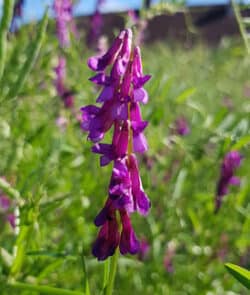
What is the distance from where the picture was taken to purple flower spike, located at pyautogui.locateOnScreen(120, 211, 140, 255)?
0.82 metres

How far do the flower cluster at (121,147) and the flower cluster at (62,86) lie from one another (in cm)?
112

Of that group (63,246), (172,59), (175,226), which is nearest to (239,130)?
(63,246)

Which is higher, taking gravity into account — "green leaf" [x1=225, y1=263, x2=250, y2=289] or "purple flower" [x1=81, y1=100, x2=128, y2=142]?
"purple flower" [x1=81, y1=100, x2=128, y2=142]

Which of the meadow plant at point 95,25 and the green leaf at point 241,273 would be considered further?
the meadow plant at point 95,25

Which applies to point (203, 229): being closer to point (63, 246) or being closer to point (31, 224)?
point (63, 246)

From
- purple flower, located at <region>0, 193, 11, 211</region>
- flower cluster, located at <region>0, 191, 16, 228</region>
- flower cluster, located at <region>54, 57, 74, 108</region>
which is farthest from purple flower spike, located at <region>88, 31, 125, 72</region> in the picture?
flower cluster, located at <region>54, 57, 74, 108</region>

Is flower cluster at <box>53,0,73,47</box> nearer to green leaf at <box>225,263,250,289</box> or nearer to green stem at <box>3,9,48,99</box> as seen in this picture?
green stem at <box>3,9,48,99</box>

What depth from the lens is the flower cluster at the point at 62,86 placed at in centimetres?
196

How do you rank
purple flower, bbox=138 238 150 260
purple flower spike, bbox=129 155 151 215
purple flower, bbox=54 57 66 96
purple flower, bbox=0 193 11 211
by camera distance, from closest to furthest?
1. purple flower spike, bbox=129 155 151 215
2. purple flower, bbox=0 193 11 211
3. purple flower, bbox=138 238 150 260
4. purple flower, bbox=54 57 66 96

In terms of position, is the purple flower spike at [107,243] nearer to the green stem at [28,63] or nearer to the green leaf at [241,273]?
the green leaf at [241,273]

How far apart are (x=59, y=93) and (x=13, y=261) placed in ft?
3.40

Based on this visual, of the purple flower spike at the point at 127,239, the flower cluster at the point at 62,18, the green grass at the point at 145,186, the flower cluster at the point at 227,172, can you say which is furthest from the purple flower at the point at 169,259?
the purple flower spike at the point at 127,239

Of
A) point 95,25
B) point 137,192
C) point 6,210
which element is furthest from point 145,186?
point 95,25

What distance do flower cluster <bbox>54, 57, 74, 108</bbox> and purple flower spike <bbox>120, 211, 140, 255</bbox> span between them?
3.79ft
